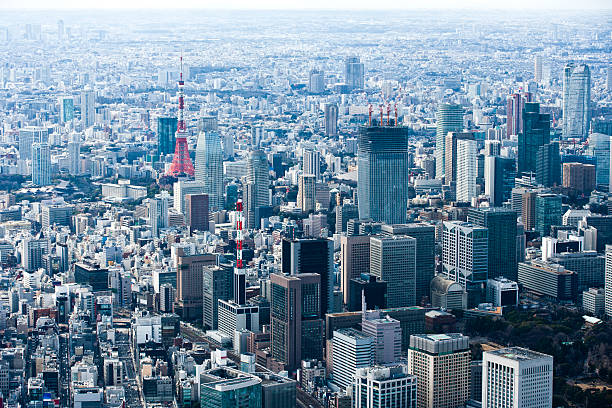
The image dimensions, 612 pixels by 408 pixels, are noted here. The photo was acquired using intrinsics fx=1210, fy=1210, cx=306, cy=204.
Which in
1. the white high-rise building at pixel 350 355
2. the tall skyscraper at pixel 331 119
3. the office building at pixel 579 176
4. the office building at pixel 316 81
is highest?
the office building at pixel 316 81

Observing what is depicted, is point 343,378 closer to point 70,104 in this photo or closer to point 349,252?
point 349,252

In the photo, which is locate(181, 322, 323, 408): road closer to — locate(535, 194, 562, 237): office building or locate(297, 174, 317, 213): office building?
locate(535, 194, 562, 237): office building

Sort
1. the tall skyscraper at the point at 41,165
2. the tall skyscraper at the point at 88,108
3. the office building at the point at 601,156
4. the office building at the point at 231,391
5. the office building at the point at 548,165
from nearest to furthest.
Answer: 1. the office building at the point at 231,391
2. the office building at the point at 548,165
3. the office building at the point at 601,156
4. the tall skyscraper at the point at 41,165
5. the tall skyscraper at the point at 88,108

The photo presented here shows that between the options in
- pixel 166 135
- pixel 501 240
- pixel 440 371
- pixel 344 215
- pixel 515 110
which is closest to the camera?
pixel 440 371

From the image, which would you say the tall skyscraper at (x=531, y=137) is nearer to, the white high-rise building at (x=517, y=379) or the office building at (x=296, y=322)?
the office building at (x=296, y=322)

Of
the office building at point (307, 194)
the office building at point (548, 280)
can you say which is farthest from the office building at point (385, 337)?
the office building at point (307, 194)

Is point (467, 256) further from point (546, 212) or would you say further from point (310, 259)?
point (546, 212)

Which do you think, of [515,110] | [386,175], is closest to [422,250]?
[386,175]

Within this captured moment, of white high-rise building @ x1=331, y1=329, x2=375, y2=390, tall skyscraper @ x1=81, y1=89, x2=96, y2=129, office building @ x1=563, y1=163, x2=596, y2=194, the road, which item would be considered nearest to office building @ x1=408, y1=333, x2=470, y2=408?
white high-rise building @ x1=331, y1=329, x2=375, y2=390
